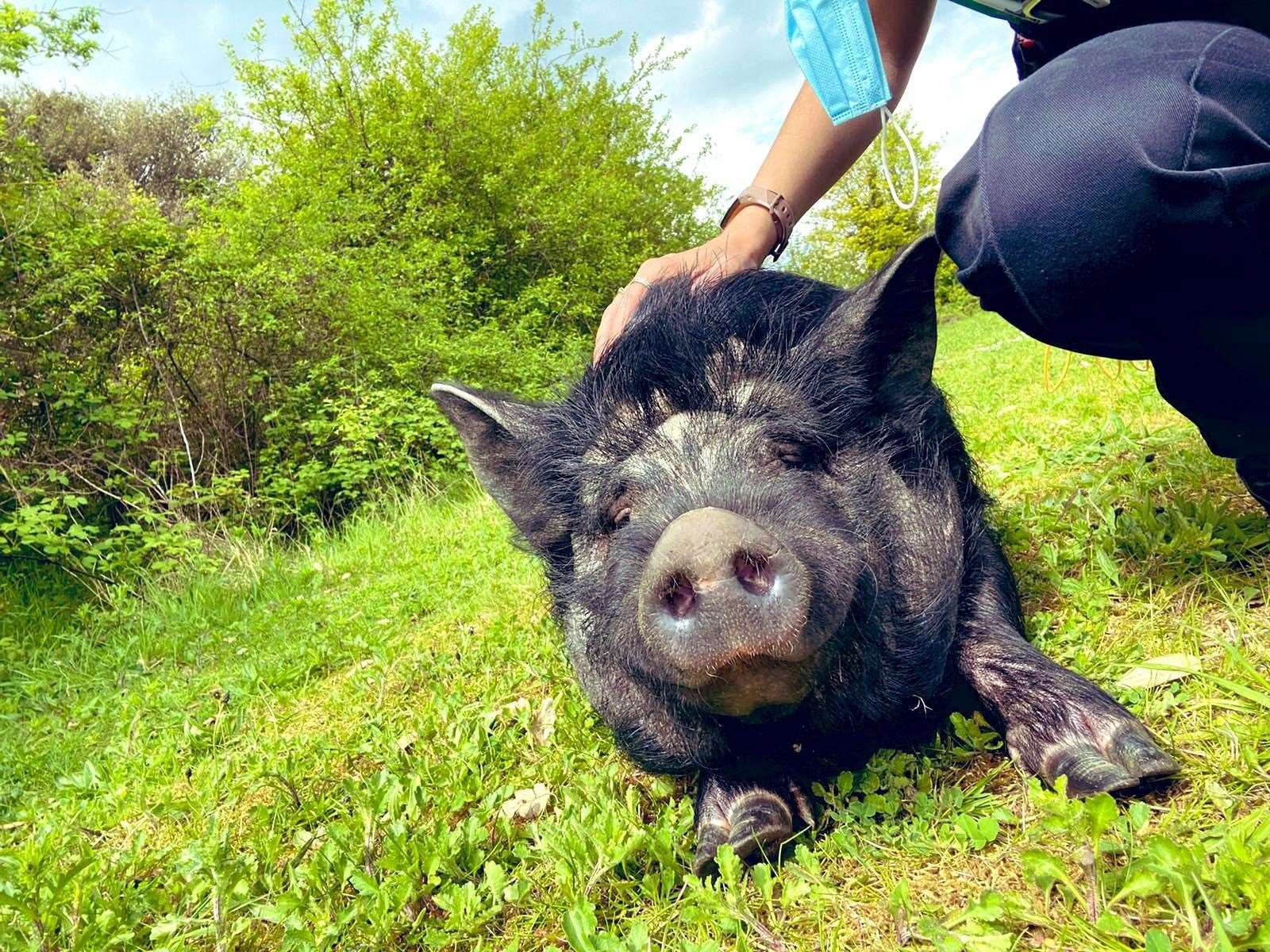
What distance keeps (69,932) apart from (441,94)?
53.6 feet

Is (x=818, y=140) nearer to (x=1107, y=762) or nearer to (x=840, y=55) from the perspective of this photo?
(x=840, y=55)

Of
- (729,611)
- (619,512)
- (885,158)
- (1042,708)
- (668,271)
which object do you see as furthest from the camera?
(668,271)

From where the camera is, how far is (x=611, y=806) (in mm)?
1922

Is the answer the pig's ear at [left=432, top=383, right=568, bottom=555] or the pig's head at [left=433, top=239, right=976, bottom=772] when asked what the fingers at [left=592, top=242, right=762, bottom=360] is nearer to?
the pig's head at [left=433, top=239, right=976, bottom=772]

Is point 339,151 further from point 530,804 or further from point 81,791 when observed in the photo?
point 530,804

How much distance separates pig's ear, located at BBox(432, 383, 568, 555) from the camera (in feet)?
7.54

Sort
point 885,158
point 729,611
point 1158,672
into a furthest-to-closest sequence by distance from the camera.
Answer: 1. point 885,158
2. point 1158,672
3. point 729,611

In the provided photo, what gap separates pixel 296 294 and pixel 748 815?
9.23 metres

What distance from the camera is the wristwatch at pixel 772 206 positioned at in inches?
96.2

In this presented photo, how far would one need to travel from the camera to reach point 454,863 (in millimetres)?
1787

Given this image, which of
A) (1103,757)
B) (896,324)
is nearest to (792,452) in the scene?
(896,324)

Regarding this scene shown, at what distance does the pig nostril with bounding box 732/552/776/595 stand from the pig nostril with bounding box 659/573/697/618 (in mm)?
94

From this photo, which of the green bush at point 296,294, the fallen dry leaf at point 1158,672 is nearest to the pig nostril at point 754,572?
the fallen dry leaf at point 1158,672

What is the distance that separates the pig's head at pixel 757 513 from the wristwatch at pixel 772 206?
0.34 meters
